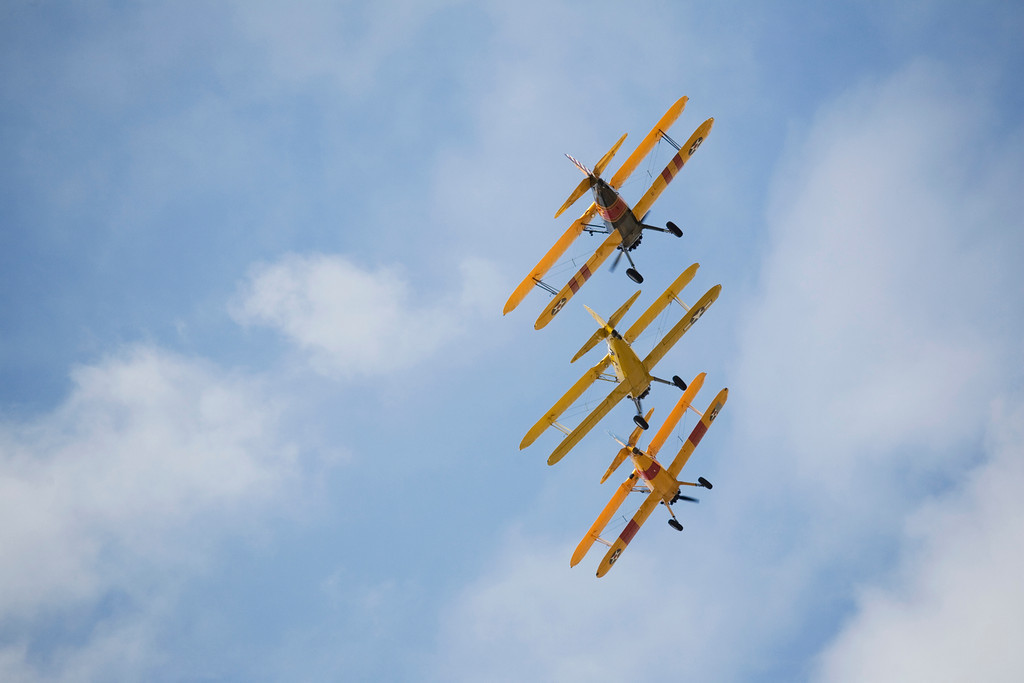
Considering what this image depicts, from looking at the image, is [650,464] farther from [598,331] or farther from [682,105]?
[682,105]

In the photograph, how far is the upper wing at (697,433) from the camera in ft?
126

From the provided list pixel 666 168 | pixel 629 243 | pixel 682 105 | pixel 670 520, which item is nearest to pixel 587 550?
pixel 670 520

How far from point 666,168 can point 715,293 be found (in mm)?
6490

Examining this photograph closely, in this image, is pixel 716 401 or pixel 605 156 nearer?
pixel 605 156

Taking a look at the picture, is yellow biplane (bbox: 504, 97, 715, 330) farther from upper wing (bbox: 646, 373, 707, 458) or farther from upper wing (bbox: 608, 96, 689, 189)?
upper wing (bbox: 646, 373, 707, 458)

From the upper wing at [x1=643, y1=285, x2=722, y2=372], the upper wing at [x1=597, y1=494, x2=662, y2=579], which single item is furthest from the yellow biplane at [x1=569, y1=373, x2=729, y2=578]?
the upper wing at [x1=643, y1=285, x2=722, y2=372]

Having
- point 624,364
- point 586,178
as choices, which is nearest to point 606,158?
point 586,178

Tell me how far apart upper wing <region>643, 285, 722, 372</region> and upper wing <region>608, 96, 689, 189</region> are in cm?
672

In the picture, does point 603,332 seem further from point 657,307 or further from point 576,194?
point 576,194

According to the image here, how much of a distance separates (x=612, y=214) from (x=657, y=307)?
193 inches

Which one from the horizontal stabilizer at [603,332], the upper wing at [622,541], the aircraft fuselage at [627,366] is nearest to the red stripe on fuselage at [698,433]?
the upper wing at [622,541]

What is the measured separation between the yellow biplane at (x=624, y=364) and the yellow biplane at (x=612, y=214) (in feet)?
10.1

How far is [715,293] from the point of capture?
1337 inches

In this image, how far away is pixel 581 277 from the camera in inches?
1458
